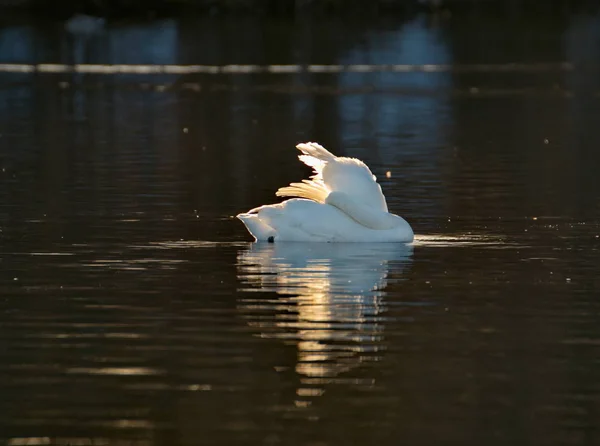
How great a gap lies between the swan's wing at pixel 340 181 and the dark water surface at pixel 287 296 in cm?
60

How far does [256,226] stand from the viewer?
880 inches

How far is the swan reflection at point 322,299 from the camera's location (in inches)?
604

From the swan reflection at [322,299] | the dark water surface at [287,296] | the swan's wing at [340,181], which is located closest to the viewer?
the dark water surface at [287,296]

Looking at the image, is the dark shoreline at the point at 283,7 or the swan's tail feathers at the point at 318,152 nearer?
the swan's tail feathers at the point at 318,152

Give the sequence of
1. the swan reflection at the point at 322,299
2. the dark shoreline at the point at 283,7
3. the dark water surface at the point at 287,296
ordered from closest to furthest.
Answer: the dark water surface at the point at 287,296, the swan reflection at the point at 322,299, the dark shoreline at the point at 283,7

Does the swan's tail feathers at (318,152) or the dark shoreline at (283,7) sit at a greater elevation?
the dark shoreline at (283,7)

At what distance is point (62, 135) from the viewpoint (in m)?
45.2

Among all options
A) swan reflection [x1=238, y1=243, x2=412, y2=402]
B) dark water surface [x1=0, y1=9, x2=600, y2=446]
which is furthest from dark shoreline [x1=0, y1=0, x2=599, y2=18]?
swan reflection [x1=238, y1=243, x2=412, y2=402]

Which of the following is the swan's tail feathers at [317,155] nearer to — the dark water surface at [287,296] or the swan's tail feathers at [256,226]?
the swan's tail feathers at [256,226]

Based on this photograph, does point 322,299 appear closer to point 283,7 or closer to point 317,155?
point 317,155

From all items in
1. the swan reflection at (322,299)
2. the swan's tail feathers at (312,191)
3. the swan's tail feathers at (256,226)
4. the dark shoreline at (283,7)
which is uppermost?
the dark shoreline at (283,7)

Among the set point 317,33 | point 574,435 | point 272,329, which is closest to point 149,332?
point 272,329

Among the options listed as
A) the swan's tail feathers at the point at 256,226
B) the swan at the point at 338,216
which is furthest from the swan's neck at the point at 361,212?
the swan's tail feathers at the point at 256,226

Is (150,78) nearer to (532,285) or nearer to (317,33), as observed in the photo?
(317,33)
